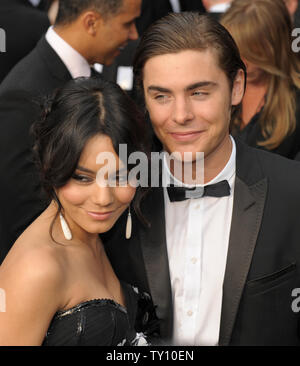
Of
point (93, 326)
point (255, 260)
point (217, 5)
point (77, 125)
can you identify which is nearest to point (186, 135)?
point (77, 125)

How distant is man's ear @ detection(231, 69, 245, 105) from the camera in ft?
9.77

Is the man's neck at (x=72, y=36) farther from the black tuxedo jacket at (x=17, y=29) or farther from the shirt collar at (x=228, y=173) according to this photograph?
the shirt collar at (x=228, y=173)

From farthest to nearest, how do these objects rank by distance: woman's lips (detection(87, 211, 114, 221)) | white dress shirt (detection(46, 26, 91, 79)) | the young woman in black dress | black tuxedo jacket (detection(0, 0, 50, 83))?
black tuxedo jacket (detection(0, 0, 50, 83))
white dress shirt (detection(46, 26, 91, 79))
woman's lips (detection(87, 211, 114, 221))
the young woman in black dress

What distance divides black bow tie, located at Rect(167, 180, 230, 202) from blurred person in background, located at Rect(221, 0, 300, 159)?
4.86 ft

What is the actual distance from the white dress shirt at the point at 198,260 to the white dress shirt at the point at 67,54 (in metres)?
1.44

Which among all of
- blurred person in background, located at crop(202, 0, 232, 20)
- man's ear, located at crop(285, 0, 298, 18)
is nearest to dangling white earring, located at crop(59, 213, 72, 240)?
blurred person in background, located at crop(202, 0, 232, 20)

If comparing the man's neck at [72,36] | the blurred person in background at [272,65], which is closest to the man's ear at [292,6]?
the blurred person in background at [272,65]

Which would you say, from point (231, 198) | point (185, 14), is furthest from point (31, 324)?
point (185, 14)

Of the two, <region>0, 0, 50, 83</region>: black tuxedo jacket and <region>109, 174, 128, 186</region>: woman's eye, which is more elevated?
<region>0, 0, 50, 83</region>: black tuxedo jacket

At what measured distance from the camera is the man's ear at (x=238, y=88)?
2979mm

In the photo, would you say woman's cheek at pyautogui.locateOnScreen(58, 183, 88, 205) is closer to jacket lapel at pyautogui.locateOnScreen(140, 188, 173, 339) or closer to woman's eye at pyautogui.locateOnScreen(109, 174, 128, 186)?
woman's eye at pyautogui.locateOnScreen(109, 174, 128, 186)

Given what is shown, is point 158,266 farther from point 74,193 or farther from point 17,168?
point 17,168

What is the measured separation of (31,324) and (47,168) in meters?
0.67
